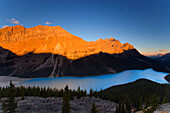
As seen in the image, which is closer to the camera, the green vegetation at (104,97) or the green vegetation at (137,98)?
the green vegetation at (104,97)

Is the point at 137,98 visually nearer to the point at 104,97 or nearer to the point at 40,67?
the point at 104,97

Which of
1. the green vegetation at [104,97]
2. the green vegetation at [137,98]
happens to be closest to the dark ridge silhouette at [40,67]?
the green vegetation at [137,98]

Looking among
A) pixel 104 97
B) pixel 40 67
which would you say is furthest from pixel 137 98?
pixel 40 67

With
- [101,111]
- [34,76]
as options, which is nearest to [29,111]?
[101,111]

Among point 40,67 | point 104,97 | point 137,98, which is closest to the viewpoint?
point 104,97

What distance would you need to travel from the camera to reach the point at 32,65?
184 meters

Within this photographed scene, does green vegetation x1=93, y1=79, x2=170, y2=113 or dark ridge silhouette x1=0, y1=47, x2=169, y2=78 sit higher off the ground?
dark ridge silhouette x1=0, y1=47, x2=169, y2=78

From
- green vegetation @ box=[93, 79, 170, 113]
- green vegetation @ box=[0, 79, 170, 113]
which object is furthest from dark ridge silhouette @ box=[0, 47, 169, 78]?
green vegetation @ box=[0, 79, 170, 113]

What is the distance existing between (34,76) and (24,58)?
58266mm

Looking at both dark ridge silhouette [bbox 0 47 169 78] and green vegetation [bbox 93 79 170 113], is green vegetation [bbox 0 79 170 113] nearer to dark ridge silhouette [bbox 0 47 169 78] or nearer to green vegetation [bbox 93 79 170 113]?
green vegetation [bbox 93 79 170 113]

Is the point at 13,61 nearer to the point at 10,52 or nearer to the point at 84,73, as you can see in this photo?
the point at 10,52

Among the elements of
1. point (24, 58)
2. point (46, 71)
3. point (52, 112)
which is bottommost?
point (52, 112)

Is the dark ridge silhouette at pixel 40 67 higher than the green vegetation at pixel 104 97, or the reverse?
the dark ridge silhouette at pixel 40 67

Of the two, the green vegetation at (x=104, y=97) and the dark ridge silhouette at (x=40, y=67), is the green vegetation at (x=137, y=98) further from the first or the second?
the dark ridge silhouette at (x=40, y=67)
